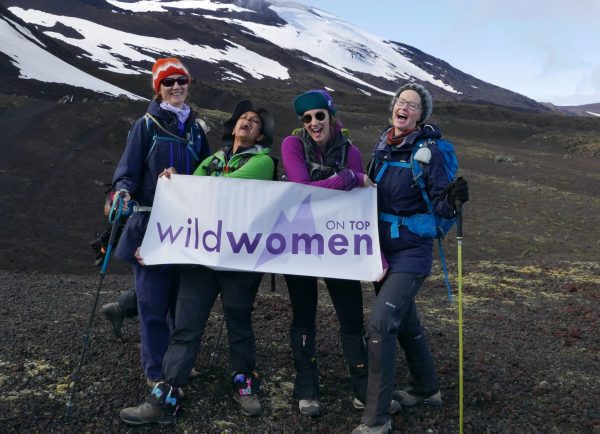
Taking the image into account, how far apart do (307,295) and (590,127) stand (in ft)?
221

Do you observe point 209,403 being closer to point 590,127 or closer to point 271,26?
point 590,127

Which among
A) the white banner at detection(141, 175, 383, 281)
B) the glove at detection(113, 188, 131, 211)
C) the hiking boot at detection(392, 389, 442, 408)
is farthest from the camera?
the hiking boot at detection(392, 389, 442, 408)

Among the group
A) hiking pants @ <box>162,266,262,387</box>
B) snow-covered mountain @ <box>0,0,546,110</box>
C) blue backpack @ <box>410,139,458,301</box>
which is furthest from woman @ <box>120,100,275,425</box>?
snow-covered mountain @ <box>0,0,546,110</box>

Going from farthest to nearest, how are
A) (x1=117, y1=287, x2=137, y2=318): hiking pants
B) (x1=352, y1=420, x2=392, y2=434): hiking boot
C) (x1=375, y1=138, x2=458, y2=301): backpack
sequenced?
1. (x1=117, y1=287, x2=137, y2=318): hiking pants
2. (x1=375, y1=138, x2=458, y2=301): backpack
3. (x1=352, y1=420, x2=392, y2=434): hiking boot

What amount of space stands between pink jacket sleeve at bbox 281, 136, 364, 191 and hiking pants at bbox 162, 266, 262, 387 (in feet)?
3.02

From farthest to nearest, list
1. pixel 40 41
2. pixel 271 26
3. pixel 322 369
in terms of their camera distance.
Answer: pixel 271 26, pixel 40 41, pixel 322 369

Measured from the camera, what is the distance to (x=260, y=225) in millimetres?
5090

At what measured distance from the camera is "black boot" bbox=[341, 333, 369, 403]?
16.0ft

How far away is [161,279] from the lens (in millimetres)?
4988

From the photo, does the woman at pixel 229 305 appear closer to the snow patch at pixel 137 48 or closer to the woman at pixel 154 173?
the woman at pixel 154 173

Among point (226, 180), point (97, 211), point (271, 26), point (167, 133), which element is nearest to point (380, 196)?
point (226, 180)

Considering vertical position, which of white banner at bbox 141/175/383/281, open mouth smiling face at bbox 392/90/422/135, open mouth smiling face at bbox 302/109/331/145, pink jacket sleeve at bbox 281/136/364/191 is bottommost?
white banner at bbox 141/175/383/281

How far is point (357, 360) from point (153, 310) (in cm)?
177

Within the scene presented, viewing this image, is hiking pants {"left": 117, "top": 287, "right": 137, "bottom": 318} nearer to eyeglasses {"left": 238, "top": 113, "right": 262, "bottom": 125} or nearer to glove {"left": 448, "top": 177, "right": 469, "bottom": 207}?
eyeglasses {"left": 238, "top": 113, "right": 262, "bottom": 125}
